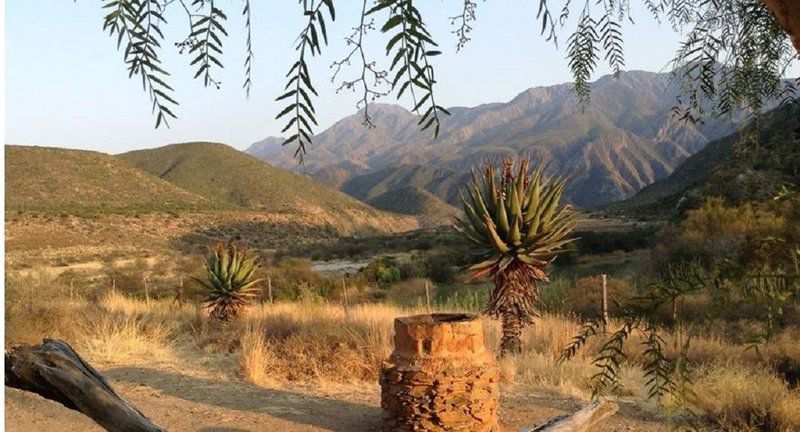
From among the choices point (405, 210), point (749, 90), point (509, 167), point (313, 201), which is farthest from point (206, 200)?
point (749, 90)

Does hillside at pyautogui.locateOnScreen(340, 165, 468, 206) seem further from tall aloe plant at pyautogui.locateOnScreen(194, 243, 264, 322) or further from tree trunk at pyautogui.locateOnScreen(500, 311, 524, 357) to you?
tree trunk at pyautogui.locateOnScreen(500, 311, 524, 357)

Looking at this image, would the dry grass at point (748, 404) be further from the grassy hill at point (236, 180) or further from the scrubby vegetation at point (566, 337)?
the grassy hill at point (236, 180)

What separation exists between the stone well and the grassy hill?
6489cm

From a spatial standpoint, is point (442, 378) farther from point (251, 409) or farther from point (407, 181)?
point (407, 181)

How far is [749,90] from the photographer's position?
3373 millimetres

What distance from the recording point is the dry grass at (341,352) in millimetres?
7961

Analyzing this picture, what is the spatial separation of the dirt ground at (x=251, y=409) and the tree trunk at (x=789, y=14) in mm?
6990

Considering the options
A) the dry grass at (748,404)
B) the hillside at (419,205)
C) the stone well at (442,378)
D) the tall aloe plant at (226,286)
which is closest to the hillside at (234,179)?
the hillside at (419,205)

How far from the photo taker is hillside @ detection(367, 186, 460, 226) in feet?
367

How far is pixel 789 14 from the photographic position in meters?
1.29

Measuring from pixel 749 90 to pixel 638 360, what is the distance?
7.95m

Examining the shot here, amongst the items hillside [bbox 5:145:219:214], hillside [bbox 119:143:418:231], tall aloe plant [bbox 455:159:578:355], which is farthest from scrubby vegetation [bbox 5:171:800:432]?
hillside [bbox 119:143:418:231]

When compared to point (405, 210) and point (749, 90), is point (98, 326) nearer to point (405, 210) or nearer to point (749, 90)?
point (749, 90)

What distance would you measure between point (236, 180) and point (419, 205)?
43907 mm
